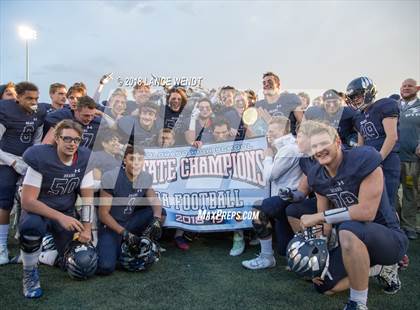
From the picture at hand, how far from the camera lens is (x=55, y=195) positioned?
146 inches

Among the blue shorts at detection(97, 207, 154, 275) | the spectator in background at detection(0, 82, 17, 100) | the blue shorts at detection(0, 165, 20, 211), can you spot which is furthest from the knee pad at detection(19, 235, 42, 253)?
the spectator in background at detection(0, 82, 17, 100)

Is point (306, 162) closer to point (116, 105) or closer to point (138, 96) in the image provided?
point (116, 105)

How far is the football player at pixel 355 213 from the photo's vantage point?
9.59ft

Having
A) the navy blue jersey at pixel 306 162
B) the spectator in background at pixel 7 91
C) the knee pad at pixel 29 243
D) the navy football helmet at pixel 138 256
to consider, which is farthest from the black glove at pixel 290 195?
the spectator in background at pixel 7 91

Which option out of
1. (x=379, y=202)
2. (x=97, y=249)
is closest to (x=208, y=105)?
(x=97, y=249)

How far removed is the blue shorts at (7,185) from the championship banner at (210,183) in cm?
164

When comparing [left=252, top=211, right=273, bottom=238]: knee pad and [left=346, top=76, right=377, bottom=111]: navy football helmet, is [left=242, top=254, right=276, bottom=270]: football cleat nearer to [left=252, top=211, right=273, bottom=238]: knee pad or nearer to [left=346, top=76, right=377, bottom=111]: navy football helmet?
[left=252, top=211, right=273, bottom=238]: knee pad

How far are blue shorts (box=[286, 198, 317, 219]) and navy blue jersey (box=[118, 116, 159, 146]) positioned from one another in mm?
2282

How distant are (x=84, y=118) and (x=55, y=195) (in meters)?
1.34

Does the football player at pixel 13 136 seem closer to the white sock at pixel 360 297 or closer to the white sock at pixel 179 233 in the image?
the white sock at pixel 179 233

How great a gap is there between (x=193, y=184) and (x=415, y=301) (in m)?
2.83

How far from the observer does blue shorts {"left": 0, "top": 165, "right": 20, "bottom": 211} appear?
172 inches

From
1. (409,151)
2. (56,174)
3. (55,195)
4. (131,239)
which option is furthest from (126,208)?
(409,151)

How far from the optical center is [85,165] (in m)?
3.84
